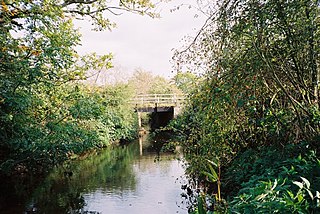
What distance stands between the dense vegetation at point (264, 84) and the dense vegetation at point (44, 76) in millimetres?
2884

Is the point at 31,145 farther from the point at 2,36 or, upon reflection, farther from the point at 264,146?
the point at 264,146

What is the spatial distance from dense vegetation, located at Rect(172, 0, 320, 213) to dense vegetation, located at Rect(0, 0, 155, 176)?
2884 mm

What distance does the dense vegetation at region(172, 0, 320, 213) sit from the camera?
2.80m

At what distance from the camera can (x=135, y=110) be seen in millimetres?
17828

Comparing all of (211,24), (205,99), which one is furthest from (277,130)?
(211,24)

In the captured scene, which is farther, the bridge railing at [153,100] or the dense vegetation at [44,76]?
the bridge railing at [153,100]

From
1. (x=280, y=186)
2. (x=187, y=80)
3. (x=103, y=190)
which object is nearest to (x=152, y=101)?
(x=103, y=190)

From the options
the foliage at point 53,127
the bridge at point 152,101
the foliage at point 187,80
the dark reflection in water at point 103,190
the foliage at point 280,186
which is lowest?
the dark reflection in water at point 103,190

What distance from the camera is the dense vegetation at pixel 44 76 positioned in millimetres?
5242

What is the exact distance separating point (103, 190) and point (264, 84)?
5.01m

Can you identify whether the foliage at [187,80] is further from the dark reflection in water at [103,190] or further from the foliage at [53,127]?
the foliage at [53,127]

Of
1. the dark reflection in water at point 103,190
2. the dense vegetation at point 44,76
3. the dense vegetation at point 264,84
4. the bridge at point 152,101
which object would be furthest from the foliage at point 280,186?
the bridge at point 152,101

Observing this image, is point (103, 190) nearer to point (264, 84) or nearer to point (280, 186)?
point (264, 84)

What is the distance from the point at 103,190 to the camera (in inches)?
282
